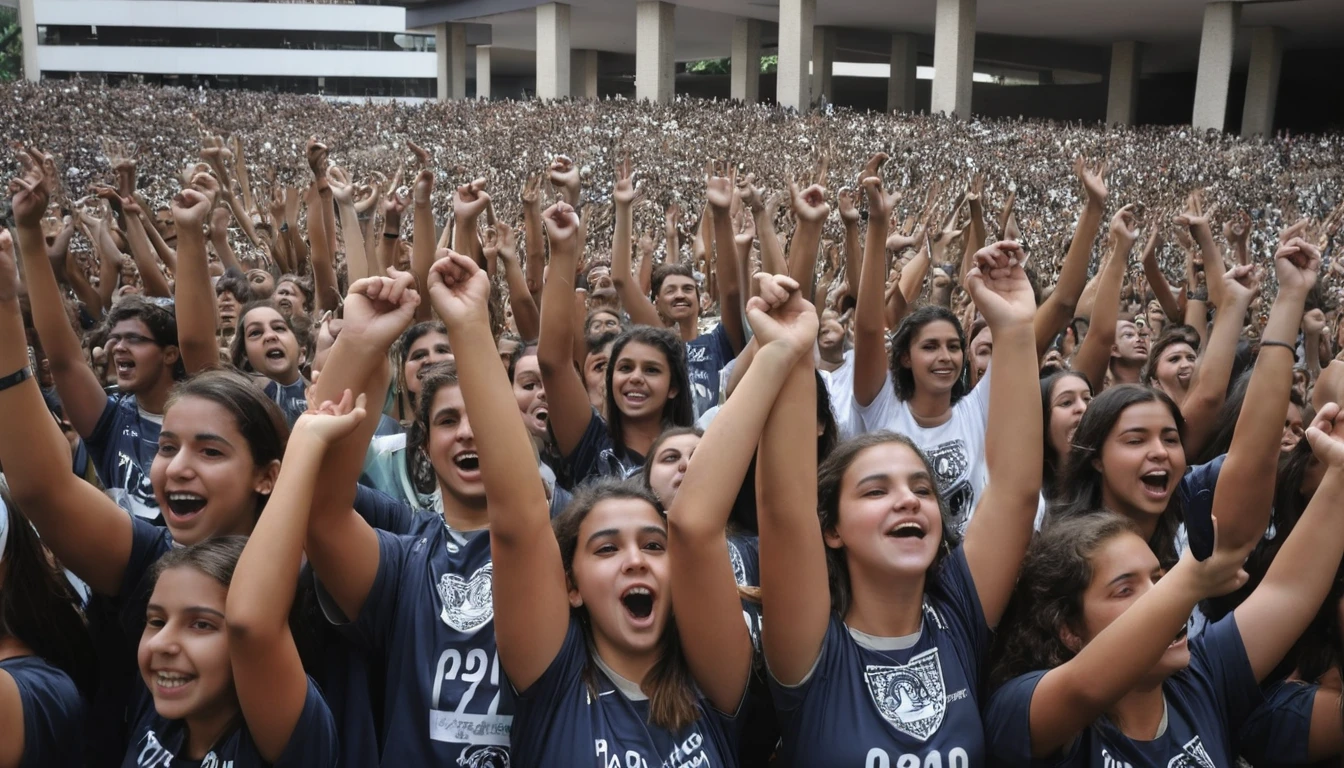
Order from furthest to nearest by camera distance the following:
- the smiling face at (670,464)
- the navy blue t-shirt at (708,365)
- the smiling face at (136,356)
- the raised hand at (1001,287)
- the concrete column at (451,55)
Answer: the concrete column at (451,55) → the navy blue t-shirt at (708,365) → the smiling face at (136,356) → the smiling face at (670,464) → the raised hand at (1001,287)

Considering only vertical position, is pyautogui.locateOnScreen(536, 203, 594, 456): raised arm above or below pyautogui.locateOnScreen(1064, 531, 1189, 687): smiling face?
above

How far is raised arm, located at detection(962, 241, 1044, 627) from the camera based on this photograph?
274 cm

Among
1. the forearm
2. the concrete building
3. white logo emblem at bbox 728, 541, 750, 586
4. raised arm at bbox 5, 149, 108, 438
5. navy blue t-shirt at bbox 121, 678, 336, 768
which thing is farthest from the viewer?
the concrete building

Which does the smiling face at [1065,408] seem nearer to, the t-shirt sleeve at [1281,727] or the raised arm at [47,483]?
the t-shirt sleeve at [1281,727]

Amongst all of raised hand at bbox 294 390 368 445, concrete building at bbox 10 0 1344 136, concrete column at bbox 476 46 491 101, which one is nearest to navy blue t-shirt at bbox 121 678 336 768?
raised hand at bbox 294 390 368 445

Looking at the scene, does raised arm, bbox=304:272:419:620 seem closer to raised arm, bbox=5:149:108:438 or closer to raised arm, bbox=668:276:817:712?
raised arm, bbox=668:276:817:712

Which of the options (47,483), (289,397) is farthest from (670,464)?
(289,397)

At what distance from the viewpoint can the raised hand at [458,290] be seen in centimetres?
242

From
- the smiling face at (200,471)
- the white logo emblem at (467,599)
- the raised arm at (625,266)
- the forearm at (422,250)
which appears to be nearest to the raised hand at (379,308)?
the smiling face at (200,471)

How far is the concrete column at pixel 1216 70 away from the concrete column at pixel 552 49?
15993 millimetres

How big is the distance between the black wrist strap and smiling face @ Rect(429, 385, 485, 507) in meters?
0.95

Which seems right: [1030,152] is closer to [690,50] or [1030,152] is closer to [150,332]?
[150,332]

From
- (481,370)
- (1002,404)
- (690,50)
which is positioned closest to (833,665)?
(1002,404)

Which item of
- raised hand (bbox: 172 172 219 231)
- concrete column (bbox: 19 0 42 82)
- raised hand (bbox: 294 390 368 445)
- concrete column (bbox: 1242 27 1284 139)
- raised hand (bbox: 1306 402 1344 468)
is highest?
concrete column (bbox: 19 0 42 82)
